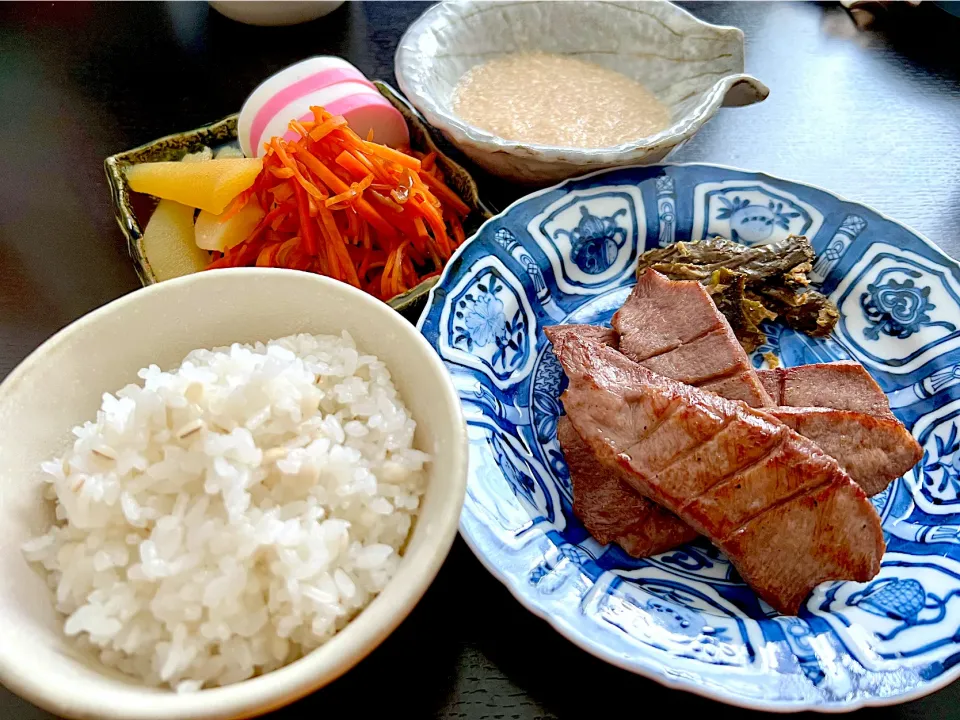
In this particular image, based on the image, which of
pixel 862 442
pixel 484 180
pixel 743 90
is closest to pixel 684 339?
pixel 862 442

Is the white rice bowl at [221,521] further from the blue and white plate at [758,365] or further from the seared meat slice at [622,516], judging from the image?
the seared meat slice at [622,516]

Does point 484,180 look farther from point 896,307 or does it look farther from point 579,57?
point 896,307

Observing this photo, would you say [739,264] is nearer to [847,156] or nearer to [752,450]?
[752,450]

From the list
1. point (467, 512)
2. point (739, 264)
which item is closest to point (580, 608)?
point (467, 512)

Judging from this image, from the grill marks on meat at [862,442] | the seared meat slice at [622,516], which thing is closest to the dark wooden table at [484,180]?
the seared meat slice at [622,516]

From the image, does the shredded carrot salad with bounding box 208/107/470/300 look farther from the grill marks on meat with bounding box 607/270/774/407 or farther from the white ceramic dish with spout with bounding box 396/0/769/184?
the grill marks on meat with bounding box 607/270/774/407

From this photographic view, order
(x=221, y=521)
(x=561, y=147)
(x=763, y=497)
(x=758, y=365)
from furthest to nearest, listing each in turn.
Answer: (x=561, y=147) → (x=758, y=365) → (x=763, y=497) → (x=221, y=521)

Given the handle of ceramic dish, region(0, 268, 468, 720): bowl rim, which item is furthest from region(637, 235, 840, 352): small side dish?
region(0, 268, 468, 720): bowl rim
